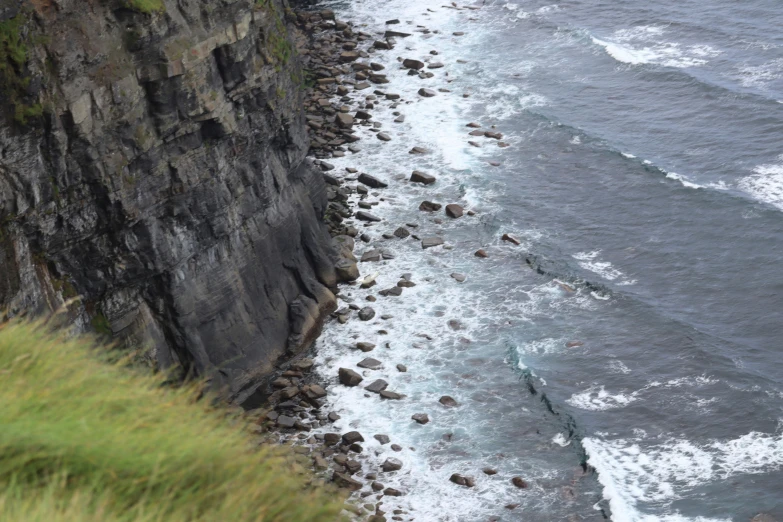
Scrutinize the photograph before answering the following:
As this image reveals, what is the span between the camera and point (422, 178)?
48.0 meters

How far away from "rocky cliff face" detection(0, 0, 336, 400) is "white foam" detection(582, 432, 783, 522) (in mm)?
12778

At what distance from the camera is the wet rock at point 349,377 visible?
1377 inches

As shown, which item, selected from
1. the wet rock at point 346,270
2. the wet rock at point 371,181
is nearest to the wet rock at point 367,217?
the wet rock at point 371,181

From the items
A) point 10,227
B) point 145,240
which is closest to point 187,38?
point 145,240

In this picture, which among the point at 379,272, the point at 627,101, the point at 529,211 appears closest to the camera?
the point at 379,272

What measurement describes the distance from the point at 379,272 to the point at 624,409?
12.7 m

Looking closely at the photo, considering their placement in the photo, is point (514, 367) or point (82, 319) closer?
point (82, 319)

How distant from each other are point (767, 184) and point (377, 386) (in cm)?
2428

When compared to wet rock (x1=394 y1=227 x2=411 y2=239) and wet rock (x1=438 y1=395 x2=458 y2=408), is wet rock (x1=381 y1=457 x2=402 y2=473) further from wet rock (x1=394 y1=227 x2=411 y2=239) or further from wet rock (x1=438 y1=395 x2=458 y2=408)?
wet rock (x1=394 y1=227 x2=411 y2=239)

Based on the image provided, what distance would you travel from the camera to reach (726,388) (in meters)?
34.7

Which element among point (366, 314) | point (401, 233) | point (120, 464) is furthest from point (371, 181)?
point (120, 464)

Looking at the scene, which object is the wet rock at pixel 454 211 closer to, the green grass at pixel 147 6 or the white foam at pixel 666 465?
the white foam at pixel 666 465

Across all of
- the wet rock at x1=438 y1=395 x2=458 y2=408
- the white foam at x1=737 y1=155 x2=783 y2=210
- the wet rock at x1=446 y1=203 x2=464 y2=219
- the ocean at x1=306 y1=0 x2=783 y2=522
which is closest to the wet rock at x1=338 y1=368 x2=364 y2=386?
the ocean at x1=306 y1=0 x2=783 y2=522

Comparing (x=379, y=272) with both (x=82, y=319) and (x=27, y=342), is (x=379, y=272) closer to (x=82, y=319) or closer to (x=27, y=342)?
(x=82, y=319)
